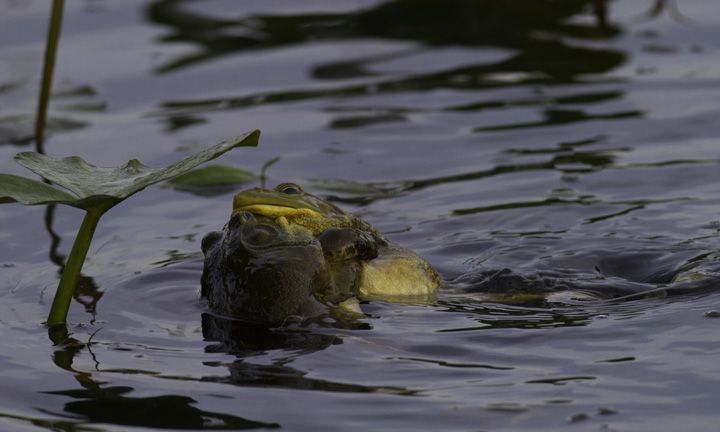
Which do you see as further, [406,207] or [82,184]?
[406,207]

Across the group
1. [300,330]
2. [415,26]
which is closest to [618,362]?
[300,330]

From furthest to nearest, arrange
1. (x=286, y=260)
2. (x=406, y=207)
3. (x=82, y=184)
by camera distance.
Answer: (x=406, y=207) → (x=286, y=260) → (x=82, y=184)

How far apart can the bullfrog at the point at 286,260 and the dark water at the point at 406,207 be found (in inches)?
3.3

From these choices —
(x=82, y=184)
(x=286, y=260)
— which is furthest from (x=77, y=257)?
(x=286, y=260)

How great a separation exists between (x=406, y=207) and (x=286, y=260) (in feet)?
5.31

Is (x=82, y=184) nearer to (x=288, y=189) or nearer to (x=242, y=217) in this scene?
(x=242, y=217)

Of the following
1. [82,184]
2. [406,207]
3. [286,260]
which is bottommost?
[406,207]

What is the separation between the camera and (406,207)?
450 centimetres

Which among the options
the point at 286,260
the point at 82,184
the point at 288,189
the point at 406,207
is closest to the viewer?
the point at 82,184

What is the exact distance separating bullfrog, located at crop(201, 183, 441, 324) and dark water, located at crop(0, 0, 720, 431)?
0.27 feet

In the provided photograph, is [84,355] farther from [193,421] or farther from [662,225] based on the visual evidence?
[662,225]

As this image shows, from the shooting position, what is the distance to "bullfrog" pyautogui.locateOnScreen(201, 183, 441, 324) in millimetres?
2939

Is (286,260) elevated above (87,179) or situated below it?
below

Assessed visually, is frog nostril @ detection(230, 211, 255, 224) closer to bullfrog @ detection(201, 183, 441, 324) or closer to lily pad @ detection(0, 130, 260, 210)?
bullfrog @ detection(201, 183, 441, 324)
